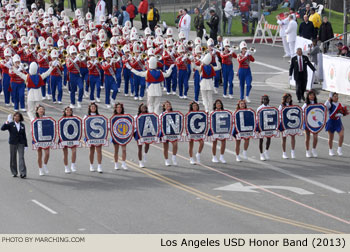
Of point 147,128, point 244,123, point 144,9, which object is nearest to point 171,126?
point 147,128

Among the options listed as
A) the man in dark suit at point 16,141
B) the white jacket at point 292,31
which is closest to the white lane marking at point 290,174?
the man in dark suit at point 16,141

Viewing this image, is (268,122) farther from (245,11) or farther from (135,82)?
(245,11)

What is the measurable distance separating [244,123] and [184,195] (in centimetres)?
366

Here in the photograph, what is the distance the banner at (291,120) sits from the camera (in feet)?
75.2

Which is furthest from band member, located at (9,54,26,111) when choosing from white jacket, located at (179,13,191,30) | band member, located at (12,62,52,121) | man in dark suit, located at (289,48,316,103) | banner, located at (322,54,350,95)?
white jacket, located at (179,13,191,30)

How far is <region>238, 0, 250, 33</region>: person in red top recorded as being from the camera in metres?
45.4

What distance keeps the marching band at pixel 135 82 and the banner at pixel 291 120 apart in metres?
0.05

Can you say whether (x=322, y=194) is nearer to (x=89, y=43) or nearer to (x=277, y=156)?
(x=277, y=156)

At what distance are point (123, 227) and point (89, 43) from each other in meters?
17.1

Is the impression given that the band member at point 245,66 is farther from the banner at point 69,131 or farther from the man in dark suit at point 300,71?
the banner at point 69,131

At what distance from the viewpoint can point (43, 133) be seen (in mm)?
21109

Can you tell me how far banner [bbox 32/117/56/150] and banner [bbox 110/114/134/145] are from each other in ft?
4.45

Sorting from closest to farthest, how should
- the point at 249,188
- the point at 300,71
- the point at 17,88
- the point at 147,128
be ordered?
the point at 249,188
the point at 147,128
the point at 17,88
the point at 300,71

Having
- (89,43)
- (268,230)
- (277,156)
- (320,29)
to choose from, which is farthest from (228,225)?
(320,29)
